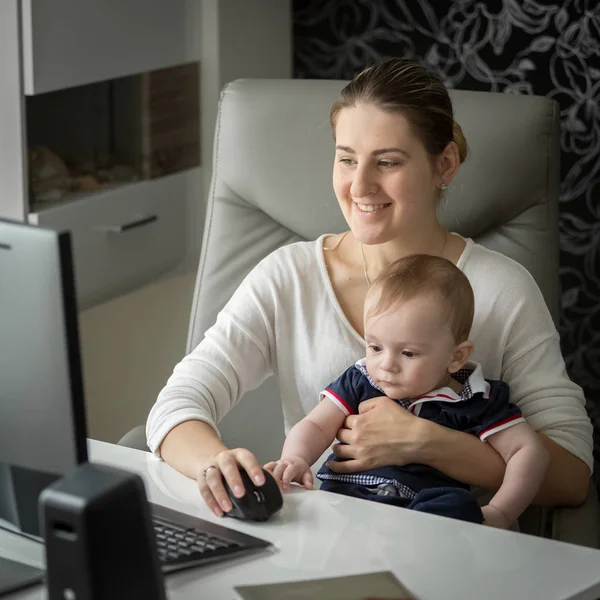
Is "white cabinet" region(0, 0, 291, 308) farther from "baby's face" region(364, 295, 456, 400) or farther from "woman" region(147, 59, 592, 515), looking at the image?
"baby's face" region(364, 295, 456, 400)

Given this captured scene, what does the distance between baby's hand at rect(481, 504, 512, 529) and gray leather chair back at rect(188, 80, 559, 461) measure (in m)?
0.48

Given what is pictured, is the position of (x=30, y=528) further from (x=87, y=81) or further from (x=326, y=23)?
(x=326, y=23)

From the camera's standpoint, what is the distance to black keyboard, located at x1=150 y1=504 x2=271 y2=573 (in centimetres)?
109

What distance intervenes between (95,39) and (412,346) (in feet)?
4.00

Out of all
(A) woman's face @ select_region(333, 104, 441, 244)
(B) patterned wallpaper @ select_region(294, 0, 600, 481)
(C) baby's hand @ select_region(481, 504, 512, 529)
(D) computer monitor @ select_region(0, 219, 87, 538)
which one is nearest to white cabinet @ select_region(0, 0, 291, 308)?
(B) patterned wallpaper @ select_region(294, 0, 600, 481)

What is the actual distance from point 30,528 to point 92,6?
61.4 inches

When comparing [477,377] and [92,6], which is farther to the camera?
[92,6]

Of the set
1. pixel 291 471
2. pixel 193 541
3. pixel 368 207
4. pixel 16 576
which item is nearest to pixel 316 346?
pixel 368 207

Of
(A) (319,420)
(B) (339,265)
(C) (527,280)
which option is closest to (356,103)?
(B) (339,265)

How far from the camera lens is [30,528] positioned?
104 centimetres

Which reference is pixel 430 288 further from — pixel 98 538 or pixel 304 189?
pixel 98 538

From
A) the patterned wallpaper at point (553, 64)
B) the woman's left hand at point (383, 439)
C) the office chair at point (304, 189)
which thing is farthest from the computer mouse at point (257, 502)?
the patterned wallpaper at point (553, 64)

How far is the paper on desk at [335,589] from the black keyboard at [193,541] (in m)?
0.07

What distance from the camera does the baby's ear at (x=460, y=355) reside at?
59.7 inches
